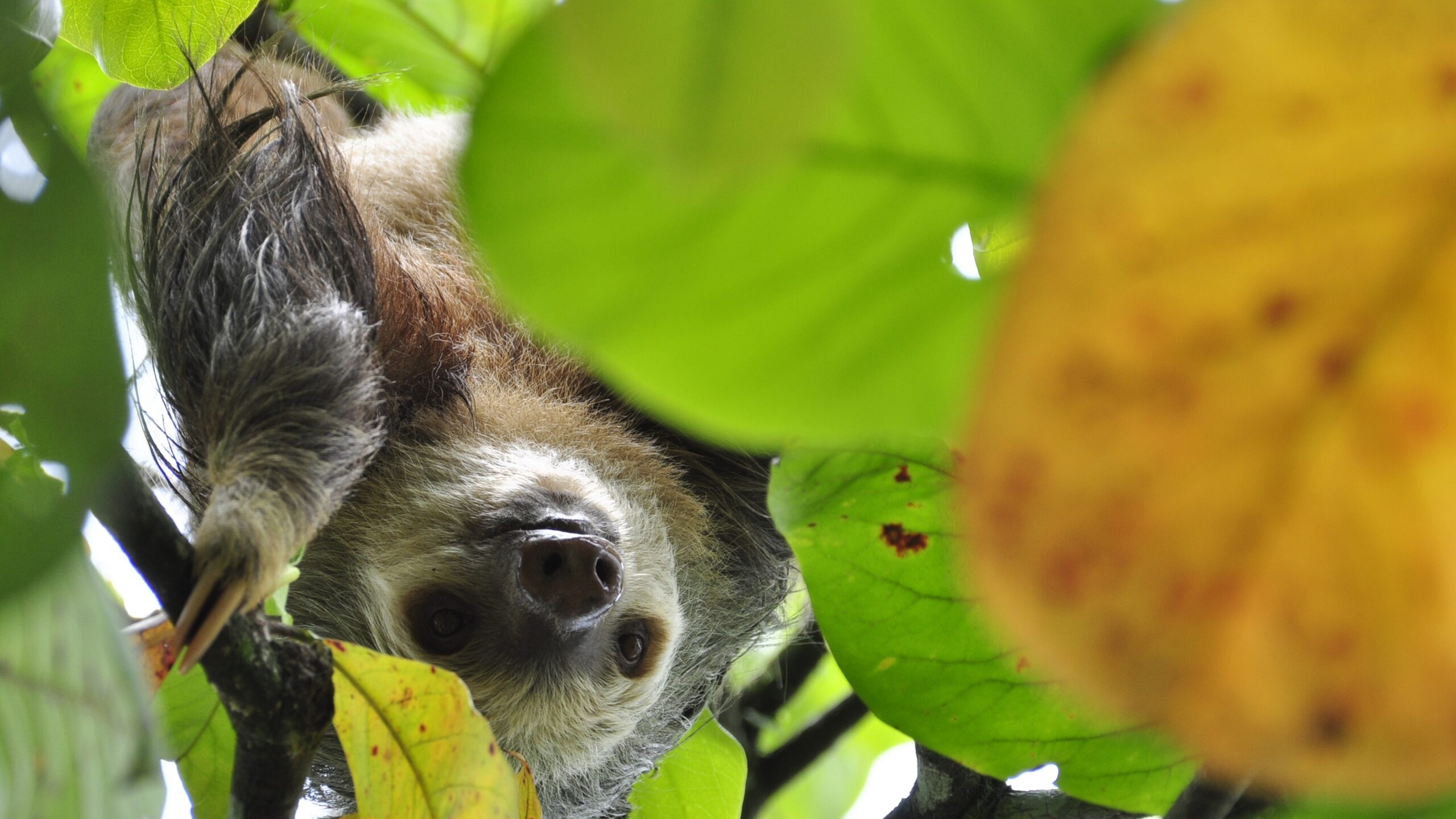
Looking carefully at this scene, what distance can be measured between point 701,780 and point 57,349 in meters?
1.17

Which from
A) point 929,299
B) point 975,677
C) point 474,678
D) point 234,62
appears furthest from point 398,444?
point 929,299

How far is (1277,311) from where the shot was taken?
23 centimetres

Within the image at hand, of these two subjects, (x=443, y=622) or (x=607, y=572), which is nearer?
(x=607, y=572)

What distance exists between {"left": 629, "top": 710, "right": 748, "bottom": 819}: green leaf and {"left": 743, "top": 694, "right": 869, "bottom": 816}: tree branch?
4.9 inches

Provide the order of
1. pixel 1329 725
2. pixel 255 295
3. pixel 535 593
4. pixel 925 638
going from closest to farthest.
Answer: pixel 1329 725
pixel 925 638
pixel 255 295
pixel 535 593

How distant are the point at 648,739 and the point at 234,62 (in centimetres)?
130

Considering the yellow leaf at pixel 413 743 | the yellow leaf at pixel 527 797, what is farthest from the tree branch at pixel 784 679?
the yellow leaf at pixel 413 743

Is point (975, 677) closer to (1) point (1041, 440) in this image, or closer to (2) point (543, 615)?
(1) point (1041, 440)

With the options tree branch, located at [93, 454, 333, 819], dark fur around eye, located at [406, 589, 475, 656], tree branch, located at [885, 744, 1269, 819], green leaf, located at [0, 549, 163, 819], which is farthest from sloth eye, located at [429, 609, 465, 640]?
green leaf, located at [0, 549, 163, 819]

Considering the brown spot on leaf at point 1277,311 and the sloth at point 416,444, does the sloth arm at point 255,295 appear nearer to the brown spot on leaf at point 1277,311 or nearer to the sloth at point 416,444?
the sloth at point 416,444

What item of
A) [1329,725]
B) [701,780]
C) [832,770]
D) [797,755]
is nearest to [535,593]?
[701,780]

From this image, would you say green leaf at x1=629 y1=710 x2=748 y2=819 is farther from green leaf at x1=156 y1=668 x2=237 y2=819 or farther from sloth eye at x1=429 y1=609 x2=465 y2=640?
green leaf at x1=156 y1=668 x2=237 y2=819

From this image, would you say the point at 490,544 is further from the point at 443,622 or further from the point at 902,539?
the point at 902,539

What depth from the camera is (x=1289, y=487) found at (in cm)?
23
